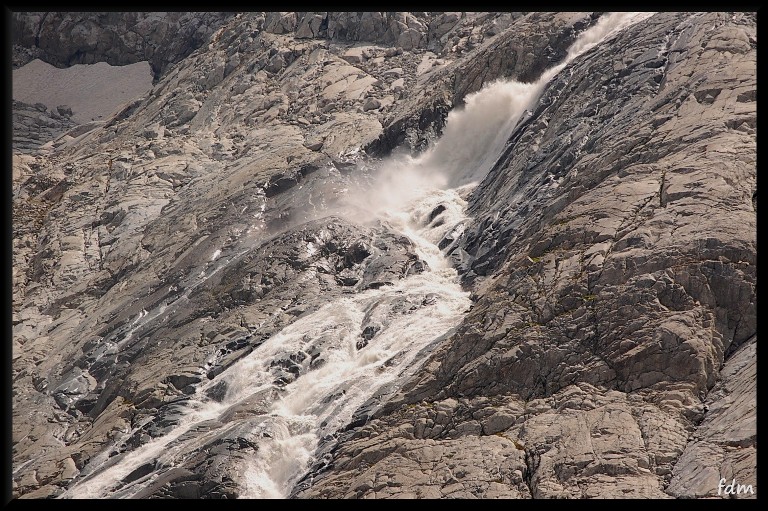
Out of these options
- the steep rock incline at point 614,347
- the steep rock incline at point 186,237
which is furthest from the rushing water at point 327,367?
the steep rock incline at point 614,347

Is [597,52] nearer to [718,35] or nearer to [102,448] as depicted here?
[718,35]

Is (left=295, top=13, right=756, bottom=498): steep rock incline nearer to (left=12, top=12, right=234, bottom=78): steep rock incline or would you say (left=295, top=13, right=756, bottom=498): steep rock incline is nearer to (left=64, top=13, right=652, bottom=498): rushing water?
(left=64, top=13, right=652, bottom=498): rushing water

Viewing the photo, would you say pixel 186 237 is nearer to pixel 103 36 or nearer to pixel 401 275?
pixel 401 275

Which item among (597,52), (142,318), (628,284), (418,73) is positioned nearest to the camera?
(628,284)

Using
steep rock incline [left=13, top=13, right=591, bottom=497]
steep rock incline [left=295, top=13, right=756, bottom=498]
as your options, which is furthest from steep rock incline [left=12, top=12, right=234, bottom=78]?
steep rock incline [left=295, top=13, right=756, bottom=498]

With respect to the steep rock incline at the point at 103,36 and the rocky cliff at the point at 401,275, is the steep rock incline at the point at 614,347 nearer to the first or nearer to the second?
the rocky cliff at the point at 401,275

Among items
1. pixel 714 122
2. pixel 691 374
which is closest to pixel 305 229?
pixel 714 122

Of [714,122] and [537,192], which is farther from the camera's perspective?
[537,192]

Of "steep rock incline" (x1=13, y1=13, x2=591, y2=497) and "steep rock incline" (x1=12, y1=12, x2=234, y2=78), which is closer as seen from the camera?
"steep rock incline" (x1=13, y1=13, x2=591, y2=497)
